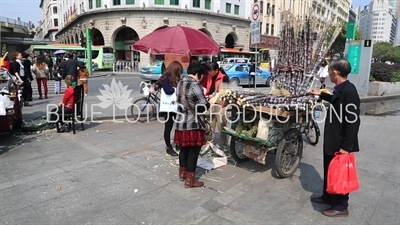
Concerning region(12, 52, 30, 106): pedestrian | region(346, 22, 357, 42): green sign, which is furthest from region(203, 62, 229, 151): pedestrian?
region(346, 22, 357, 42): green sign

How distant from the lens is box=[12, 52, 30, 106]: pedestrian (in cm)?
916

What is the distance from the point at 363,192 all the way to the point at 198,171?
7.60 feet

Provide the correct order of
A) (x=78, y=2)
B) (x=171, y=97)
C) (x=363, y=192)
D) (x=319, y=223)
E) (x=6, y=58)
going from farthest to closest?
(x=78, y=2), (x=6, y=58), (x=171, y=97), (x=363, y=192), (x=319, y=223)

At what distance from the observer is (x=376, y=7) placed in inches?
4141

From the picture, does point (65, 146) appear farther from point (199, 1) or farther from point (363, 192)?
point (199, 1)

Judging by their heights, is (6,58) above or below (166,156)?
above

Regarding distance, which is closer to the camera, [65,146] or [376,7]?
[65,146]

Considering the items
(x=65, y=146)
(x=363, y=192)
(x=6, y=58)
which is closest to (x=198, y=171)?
(x=363, y=192)

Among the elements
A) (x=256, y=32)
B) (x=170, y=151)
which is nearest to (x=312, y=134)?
(x=170, y=151)

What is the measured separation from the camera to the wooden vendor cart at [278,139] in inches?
162

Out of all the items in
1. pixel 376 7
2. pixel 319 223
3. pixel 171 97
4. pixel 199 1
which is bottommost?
pixel 319 223

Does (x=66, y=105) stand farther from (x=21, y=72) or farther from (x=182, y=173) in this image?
(x=21, y=72)

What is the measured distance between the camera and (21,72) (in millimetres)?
9586

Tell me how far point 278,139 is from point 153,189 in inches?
74.6
